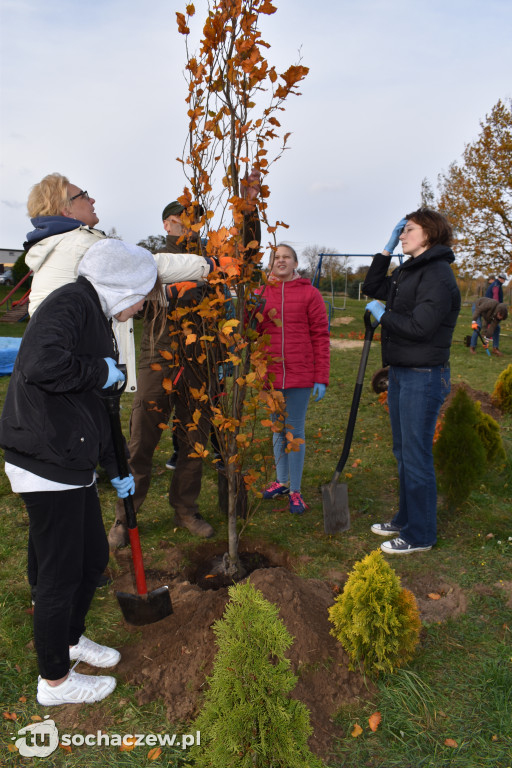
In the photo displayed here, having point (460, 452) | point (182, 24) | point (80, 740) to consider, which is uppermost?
point (182, 24)

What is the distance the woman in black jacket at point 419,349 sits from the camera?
3291 mm

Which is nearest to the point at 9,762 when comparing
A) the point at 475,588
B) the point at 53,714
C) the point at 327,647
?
the point at 53,714

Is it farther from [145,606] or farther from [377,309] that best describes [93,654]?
[377,309]

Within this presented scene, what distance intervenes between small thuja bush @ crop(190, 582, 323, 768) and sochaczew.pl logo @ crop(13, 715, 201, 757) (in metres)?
0.56

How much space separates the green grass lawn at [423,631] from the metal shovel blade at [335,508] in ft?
0.28

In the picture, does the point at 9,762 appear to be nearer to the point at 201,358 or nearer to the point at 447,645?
the point at 201,358

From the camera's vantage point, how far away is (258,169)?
256 cm

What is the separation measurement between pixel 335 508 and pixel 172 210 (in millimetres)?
2519

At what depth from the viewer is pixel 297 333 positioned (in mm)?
4094

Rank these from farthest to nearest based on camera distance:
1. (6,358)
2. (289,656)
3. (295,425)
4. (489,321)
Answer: (489,321) → (6,358) → (295,425) → (289,656)

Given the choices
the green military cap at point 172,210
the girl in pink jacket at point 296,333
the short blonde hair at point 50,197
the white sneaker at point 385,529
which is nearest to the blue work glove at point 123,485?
the short blonde hair at point 50,197

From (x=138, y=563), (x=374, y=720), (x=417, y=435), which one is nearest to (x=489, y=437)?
(x=417, y=435)

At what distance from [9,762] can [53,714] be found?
25 centimetres

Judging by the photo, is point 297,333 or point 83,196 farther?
point 297,333
